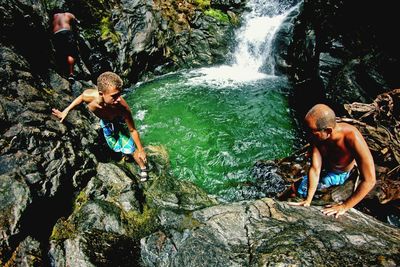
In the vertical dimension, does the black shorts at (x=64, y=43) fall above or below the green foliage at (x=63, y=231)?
above

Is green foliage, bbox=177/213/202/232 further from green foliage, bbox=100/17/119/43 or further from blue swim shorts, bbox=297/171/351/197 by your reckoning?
green foliage, bbox=100/17/119/43

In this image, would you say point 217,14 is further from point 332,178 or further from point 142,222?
point 142,222

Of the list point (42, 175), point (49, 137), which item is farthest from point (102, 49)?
point (42, 175)

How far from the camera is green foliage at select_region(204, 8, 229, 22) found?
13.7m

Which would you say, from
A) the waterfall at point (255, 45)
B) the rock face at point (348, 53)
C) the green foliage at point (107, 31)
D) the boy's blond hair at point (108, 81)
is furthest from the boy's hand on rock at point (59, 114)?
the waterfall at point (255, 45)

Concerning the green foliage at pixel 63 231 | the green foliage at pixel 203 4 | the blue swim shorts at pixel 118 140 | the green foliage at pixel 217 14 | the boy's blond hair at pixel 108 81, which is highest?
the green foliage at pixel 203 4

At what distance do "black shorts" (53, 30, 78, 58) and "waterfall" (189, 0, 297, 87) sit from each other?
5298 millimetres

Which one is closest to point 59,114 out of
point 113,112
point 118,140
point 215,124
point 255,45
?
point 113,112

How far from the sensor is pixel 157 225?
3928mm

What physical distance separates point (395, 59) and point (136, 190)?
6.40 metres

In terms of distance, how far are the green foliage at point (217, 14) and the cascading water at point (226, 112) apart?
966 mm

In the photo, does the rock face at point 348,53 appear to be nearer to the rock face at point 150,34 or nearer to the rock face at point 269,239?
the rock face at point 269,239

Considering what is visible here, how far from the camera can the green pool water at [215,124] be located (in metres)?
7.09

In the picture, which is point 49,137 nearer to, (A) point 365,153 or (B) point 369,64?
(A) point 365,153
